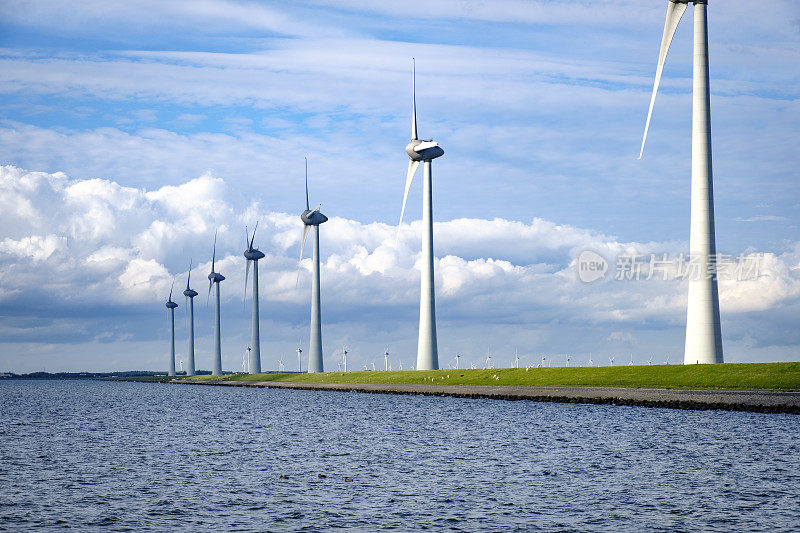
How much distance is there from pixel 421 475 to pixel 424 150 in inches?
3983

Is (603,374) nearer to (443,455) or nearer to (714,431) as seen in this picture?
(714,431)

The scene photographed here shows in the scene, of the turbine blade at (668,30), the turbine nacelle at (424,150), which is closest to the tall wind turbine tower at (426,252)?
the turbine nacelle at (424,150)

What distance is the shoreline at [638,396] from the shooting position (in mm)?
74000

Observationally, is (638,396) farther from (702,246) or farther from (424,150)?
(424,150)

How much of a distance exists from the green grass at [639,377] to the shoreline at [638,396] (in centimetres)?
205

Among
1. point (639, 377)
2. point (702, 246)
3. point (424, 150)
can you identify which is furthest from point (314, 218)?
point (702, 246)

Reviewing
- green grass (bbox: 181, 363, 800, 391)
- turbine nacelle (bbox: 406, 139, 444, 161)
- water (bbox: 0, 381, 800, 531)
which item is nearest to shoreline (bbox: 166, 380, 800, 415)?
water (bbox: 0, 381, 800, 531)

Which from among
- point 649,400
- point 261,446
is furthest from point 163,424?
point 649,400

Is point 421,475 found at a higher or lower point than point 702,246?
lower

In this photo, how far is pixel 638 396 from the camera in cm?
8856

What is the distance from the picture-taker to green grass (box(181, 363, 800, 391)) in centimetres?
8756

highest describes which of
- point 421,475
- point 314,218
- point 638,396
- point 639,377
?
point 314,218

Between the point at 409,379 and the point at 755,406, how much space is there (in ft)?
270

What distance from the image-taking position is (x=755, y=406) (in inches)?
2820
